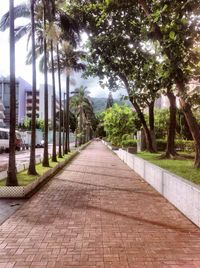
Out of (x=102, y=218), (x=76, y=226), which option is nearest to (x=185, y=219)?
(x=102, y=218)

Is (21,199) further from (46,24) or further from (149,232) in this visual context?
(46,24)

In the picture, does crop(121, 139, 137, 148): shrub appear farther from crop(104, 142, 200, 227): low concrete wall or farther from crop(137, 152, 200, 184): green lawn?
crop(104, 142, 200, 227): low concrete wall

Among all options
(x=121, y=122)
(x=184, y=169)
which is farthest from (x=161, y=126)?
(x=184, y=169)

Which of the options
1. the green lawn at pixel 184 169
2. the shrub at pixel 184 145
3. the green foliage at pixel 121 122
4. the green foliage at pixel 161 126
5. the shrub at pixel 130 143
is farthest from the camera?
the green foliage at pixel 161 126

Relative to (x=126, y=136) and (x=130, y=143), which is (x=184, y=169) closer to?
(x=130, y=143)

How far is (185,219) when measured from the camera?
A: 1023 centimetres

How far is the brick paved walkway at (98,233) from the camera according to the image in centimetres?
689

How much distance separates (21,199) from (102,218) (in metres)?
3.57

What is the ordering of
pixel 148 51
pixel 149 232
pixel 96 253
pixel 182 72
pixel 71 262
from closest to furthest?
1. pixel 71 262
2. pixel 96 253
3. pixel 149 232
4. pixel 182 72
5. pixel 148 51

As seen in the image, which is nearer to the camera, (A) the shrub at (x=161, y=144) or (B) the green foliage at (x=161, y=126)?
(A) the shrub at (x=161, y=144)

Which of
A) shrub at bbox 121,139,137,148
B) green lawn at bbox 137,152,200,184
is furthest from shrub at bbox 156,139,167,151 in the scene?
green lawn at bbox 137,152,200,184

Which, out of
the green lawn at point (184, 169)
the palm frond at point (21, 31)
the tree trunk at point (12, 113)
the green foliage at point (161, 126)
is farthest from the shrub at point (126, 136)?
the tree trunk at point (12, 113)

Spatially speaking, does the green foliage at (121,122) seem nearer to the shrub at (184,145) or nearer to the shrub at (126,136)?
the shrub at (126,136)

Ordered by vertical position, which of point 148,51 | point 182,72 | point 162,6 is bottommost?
point 182,72
